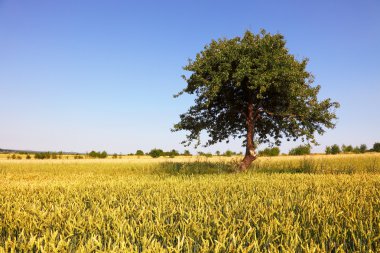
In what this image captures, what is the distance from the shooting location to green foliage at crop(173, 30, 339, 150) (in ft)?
56.7

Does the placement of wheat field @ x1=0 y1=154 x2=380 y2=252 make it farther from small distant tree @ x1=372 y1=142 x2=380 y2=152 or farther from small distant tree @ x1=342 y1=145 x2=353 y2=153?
small distant tree @ x1=372 y1=142 x2=380 y2=152

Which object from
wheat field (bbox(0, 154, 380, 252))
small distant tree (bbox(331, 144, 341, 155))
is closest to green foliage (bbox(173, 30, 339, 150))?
wheat field (bbox(0, 154, 380, 252))

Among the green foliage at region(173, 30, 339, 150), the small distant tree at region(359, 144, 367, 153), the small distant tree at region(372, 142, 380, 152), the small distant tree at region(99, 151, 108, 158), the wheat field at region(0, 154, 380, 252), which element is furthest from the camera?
the small distant tree at region(99, 151, 108, 158)

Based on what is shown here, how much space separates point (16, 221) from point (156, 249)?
8.75 feet

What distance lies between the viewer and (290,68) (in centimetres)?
1806

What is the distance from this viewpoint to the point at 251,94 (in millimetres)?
19516

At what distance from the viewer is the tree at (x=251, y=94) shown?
1730cm

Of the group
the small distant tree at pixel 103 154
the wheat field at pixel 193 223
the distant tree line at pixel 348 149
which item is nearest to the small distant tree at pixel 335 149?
the distant tree line at pixel 348 149

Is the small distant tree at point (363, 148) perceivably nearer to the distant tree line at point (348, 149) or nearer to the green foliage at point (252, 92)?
the distant tree line at point (348, 149)

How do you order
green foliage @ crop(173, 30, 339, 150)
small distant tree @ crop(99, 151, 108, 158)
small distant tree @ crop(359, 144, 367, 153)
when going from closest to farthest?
green foliage @ crop(173, 30, 339, 150) → small distant tree @ crop(359, 144, 367, 153) → small distant tree @ crop(99, 151, 108, 158)

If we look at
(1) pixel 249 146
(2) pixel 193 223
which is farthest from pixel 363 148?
(2) pixel 193 223

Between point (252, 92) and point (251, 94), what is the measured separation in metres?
0.18

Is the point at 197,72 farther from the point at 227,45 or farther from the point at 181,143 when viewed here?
the point at 181,143

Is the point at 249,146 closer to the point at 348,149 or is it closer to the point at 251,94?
the point at 251,94
